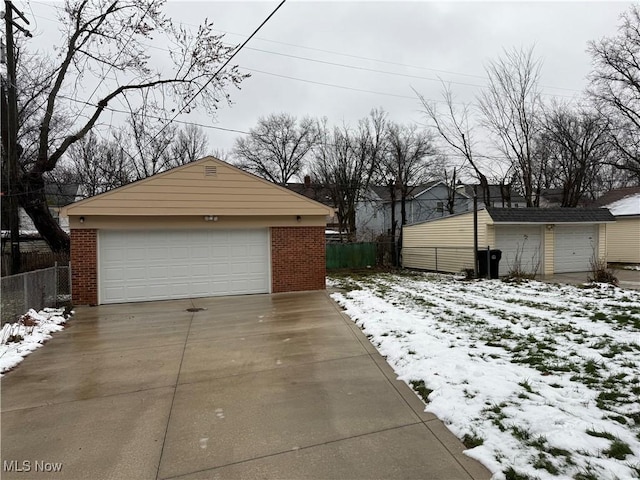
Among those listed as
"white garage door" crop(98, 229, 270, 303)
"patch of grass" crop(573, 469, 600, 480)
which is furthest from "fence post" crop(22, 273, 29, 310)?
"patch of grass" crop(573, 469, 600, 480)

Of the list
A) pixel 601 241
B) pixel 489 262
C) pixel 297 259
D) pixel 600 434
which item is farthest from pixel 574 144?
pixel 600 434

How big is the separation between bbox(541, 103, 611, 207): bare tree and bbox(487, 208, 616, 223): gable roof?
7.76 meters

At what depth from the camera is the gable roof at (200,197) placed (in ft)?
33.7

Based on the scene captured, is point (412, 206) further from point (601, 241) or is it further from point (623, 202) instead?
point (601, 241)

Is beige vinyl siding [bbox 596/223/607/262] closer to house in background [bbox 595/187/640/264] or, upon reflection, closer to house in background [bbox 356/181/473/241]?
house in background [bbox 595/187/640/264]

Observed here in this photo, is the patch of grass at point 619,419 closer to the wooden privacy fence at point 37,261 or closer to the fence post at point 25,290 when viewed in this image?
the fence post at point 25,290

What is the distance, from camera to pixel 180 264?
11.0m

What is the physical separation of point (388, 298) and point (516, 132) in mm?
19371

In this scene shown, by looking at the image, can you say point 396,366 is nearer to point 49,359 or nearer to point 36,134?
point 49,359

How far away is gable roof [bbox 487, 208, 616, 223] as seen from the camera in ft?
54.1

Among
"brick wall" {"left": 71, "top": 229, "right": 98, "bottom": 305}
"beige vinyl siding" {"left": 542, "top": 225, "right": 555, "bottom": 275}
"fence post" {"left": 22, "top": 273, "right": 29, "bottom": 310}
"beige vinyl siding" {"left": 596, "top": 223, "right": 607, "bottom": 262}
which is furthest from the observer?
"beige vinyl siding" {"left": 596, "top": 223, "right": 607, "bottom": 262}

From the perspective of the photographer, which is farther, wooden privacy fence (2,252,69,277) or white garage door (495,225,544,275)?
white garage door (495,225,544,275)

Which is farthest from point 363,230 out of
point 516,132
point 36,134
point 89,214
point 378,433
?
point 378,433

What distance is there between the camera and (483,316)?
741 centimetres
